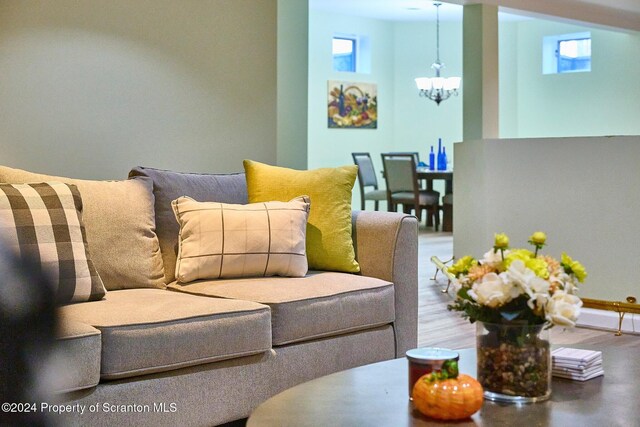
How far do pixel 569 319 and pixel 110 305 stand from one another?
1.42 meters

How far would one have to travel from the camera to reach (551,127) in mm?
11070

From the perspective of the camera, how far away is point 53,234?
266cm

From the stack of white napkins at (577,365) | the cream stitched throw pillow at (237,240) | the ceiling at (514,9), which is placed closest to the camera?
the stack of white napkins at (577,365)

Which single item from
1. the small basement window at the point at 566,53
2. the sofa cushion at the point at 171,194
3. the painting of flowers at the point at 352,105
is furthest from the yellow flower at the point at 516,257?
the small basement window at the point at 566,53

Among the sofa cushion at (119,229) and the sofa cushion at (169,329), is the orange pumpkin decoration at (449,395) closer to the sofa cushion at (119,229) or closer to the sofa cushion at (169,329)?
the sofa cushion at (169,329)

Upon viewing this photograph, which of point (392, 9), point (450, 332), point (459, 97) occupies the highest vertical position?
point (392, 9)

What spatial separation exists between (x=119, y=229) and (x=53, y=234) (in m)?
0.40

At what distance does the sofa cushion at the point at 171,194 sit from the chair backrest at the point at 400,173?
608 centimetres

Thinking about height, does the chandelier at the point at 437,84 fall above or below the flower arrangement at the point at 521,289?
above

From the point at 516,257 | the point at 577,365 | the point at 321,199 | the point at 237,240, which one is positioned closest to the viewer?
the point at 516,257

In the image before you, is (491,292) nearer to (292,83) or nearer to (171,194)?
(171,194)

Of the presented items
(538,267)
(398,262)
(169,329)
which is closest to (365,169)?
(398,262)

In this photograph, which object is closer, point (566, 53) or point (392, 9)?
point (392, 9)

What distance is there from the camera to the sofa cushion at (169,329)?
7.94ft
